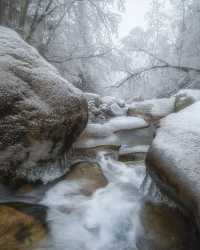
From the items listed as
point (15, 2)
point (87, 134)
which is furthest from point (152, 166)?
point (15, 2)

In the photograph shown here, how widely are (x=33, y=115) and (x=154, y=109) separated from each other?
5.46m

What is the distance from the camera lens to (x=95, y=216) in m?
2.67

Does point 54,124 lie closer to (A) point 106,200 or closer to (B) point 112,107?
(A) point 106,200

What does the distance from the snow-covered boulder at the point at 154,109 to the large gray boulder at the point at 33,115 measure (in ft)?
13.9

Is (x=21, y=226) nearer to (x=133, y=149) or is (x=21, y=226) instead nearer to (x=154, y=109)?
(x=133, y=149)

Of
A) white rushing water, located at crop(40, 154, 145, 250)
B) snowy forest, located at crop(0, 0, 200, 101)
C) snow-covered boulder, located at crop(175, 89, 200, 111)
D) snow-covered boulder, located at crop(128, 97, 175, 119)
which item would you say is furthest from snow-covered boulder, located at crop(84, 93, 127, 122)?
white rushing water, located at crop(40, 154, 145, 250)

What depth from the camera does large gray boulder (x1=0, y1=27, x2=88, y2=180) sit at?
2631 mm

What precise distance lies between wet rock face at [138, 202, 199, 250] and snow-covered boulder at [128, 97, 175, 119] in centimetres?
478

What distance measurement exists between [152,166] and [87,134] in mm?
2456

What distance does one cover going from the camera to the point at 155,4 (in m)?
13.4

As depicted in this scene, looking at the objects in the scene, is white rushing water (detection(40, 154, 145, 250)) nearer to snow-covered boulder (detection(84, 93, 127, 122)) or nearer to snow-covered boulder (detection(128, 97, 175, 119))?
Answer: snow-covered boulder (detection(84, 93, 127, 122))

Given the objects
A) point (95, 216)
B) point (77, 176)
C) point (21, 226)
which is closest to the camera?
point (21, 226)

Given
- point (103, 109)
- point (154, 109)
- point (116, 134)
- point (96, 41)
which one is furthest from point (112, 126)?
point (96, 41)

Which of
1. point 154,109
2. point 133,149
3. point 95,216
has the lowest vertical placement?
point 95,216
